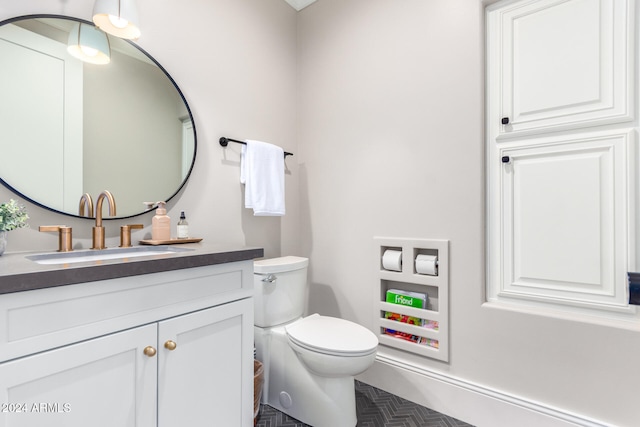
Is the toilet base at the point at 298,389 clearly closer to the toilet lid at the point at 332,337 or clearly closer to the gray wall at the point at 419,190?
the toilet lid at the point at 332,337

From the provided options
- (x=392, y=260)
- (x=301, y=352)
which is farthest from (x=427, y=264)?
(x=301, y=352)

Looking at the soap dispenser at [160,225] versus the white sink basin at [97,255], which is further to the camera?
the soap dispenser at [160,225]

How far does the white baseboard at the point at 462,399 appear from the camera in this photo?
1.45m

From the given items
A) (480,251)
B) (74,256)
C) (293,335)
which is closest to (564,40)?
(480,251)

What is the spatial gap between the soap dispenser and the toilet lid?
0.76m

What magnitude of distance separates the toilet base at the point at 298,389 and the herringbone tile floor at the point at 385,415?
5 centimetres

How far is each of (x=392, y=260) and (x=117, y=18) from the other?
175 centimetres

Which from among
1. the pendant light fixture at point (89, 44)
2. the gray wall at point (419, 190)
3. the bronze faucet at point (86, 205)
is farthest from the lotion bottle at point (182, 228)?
the gray wall at point (419, 190)

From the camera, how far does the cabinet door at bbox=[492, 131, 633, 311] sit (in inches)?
52.8

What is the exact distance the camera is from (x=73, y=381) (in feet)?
2.77

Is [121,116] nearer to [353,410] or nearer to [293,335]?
[293,335]

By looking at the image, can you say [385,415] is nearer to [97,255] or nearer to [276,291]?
[276,291]

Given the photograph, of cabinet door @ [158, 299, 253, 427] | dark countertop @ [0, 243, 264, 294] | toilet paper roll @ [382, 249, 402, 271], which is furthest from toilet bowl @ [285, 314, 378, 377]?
dark countertop @ [0, 243, 264, 294]

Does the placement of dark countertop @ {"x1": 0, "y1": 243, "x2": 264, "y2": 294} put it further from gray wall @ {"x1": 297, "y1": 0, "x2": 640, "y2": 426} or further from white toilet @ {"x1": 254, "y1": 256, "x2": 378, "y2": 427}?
gray wall @ {"x1": 297, "y1": 0, "x2": 640, "y2": 426}
